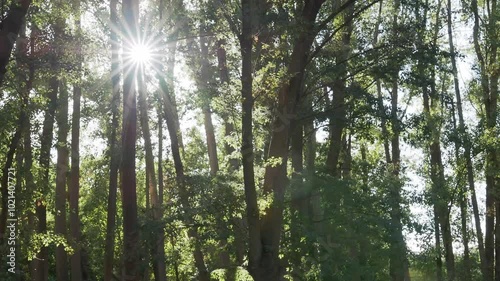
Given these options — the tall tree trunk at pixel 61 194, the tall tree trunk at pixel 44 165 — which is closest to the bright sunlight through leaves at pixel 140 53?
the tall tree trunk at pixel 44 165

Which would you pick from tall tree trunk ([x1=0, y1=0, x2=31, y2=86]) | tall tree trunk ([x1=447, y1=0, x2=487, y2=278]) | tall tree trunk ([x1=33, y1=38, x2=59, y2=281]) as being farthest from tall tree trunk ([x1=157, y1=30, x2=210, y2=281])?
tall tree trunk ([x1=447, y1=0, x2=487, y2=278])

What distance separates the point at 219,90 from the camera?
12289 mm

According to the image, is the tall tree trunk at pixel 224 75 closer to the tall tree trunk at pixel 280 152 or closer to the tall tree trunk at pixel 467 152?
the tall tree trunk at pixel 280 152

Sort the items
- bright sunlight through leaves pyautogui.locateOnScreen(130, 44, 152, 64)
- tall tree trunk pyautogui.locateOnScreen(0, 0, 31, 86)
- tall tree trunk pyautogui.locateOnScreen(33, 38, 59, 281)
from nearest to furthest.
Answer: tall tree trunk pyautogui.locateOnScreen(0, 0, 31, 86) → tall tree trunk pyautogui.locateOnScreen(33, 38, 59, 281) → bright sunlight through leaves pyautogui.locateOnScreen(130, 44, 152, 64)

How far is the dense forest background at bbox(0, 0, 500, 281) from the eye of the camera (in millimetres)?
11970

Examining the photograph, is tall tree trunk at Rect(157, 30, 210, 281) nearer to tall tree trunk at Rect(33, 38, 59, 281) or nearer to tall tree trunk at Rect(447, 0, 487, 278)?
tall tree trunk at Rect(33, 38, 59, 281)

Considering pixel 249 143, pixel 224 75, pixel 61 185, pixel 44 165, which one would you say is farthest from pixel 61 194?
pixel 249 143

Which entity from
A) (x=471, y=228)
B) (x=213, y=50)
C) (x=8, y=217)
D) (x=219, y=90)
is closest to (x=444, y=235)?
(x=471, y=228)

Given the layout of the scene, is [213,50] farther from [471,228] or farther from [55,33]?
[471,228]

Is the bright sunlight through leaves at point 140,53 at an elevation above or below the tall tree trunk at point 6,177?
above

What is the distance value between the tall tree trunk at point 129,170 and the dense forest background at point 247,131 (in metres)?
0.04

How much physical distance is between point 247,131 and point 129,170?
257cm

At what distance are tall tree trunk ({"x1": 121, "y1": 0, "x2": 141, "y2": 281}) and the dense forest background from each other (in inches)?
1.4

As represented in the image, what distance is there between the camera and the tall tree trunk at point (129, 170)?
12023 millimetres
